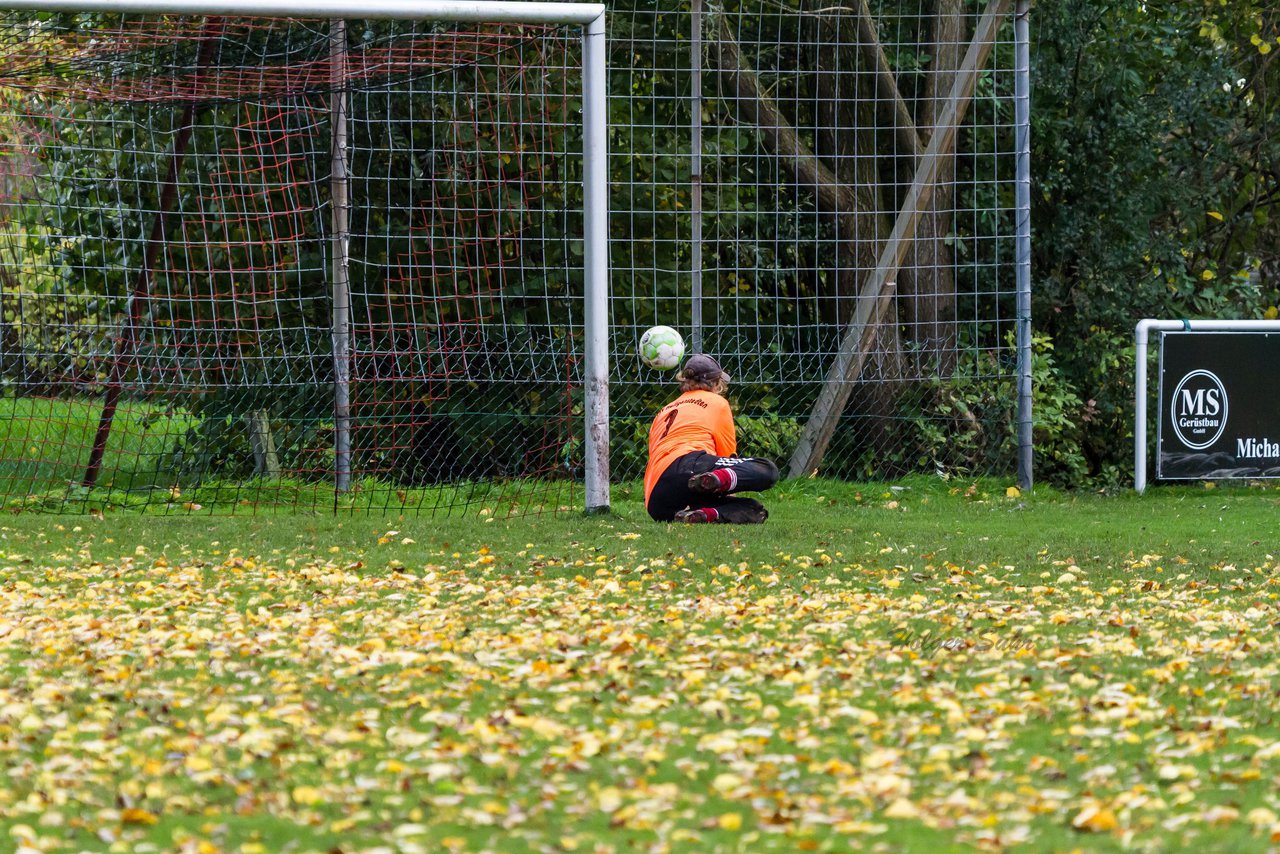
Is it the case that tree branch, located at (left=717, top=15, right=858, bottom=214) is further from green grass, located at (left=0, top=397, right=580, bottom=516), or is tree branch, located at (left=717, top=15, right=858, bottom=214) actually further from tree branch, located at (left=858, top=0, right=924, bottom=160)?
green grass, located at (left=0, top=397, right=580, bottom=516)

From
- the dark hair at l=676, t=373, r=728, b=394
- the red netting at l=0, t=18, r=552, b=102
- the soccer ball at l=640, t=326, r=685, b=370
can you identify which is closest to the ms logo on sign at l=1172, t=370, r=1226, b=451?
the soccer ball at l=640, t=326, r=685, b=370

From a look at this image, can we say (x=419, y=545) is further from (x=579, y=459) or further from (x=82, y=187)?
(x=82, y=187)

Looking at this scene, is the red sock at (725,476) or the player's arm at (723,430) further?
the player's arm at (723,430)

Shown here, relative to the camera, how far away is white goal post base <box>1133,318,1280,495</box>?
10.4 meters

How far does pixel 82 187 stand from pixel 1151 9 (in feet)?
26.5

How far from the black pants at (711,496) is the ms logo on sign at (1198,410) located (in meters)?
3.53

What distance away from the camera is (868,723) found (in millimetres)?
3781

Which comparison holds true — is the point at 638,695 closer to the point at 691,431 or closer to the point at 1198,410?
the point at 691,431

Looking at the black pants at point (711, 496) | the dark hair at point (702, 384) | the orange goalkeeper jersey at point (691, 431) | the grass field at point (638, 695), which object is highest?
the dark hair at point (702, 384)

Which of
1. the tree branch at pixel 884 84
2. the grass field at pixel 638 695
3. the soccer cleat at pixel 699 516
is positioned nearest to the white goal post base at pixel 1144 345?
the tree branch at pixel 884 84

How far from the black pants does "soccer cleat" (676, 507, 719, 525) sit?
41 millimetres

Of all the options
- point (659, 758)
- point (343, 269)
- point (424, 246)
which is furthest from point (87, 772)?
point (424, 246)

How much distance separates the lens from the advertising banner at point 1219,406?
1045 cm

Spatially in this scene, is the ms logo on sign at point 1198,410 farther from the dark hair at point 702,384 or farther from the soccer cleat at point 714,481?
the soccer cleat at point 714,481
